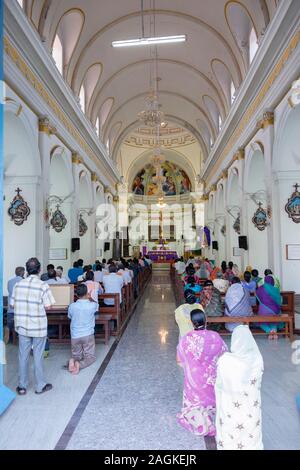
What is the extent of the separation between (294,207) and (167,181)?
898 inches

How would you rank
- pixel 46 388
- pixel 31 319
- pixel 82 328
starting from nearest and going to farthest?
pixel 31 319 → pixel 46 388 → pixel 82 328

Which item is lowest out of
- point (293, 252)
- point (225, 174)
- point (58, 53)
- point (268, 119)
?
point (293, 252)

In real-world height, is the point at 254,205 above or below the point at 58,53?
below

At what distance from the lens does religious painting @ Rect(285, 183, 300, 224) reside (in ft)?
26.4

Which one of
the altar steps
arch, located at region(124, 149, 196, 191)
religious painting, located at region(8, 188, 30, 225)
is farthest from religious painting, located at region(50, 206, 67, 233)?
arch, located at region(124, 149, 196, 191)

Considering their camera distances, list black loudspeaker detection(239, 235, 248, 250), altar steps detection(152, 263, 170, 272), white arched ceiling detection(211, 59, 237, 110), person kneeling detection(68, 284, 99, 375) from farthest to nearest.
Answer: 1. altar steps detection(152, 263, 170, 272)
2. white arched ceiling detection(211, 59, 237, 110)
3. black loudspeaker detection(239, 235, 248, 250)
4. person kneeling detection(68, 284, 99, 375)

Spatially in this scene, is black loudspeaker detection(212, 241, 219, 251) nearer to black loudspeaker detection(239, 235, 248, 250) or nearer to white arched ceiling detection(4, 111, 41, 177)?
black loudspeaker detection(239, 235, 248, 250)

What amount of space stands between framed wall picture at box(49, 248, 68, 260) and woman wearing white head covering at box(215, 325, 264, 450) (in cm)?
914

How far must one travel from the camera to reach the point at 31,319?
366cm

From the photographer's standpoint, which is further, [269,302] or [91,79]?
[91,79]

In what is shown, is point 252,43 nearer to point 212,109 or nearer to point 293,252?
point 293,252

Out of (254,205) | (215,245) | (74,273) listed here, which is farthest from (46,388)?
(215,245)

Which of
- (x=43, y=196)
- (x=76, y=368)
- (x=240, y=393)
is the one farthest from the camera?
(x=43, y=196)

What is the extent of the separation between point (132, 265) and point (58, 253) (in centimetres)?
242
